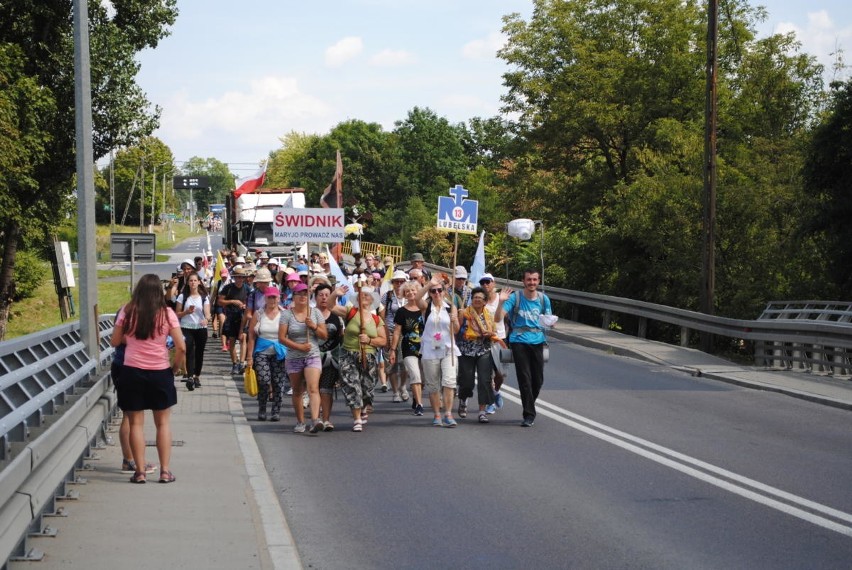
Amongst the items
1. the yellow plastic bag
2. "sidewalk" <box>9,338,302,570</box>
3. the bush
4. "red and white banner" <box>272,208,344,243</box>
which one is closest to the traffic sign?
the bush

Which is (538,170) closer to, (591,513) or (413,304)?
(413,304)

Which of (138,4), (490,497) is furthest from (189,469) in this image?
(138,4)

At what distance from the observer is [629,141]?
1505 inches

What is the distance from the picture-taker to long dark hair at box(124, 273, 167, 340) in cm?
926

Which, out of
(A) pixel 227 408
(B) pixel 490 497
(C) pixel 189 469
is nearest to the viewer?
(B) pixel 490 497

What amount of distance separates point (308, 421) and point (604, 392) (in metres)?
5.25

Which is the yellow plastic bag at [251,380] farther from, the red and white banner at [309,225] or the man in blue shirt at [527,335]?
the red and white banner at [309,225]

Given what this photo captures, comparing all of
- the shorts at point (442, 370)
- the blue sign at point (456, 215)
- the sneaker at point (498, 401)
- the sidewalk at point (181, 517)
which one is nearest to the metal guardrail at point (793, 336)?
the blue sign at point (456, 215)

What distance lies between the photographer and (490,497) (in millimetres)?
9320

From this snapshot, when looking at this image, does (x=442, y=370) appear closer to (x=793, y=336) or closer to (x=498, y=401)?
(x=498, y=401)

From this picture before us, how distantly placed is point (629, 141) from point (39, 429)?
32786 mm

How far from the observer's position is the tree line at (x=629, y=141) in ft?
89.2

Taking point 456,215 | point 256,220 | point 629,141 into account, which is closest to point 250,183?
point 256,220

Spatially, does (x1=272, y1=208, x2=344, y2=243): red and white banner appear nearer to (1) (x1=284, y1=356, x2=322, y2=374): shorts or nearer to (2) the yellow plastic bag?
(2) the yellow plastic bag
